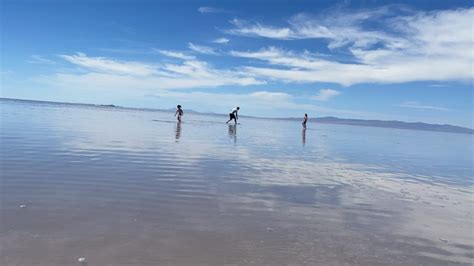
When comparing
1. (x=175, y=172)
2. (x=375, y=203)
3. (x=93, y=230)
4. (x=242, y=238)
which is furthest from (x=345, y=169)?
(x=93, y=230)

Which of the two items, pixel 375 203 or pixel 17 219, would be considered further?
pixel 375 203

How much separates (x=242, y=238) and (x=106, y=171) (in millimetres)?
6339

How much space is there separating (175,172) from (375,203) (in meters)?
6.02

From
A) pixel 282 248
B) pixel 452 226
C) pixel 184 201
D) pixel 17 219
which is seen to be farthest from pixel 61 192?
pixel 452 226

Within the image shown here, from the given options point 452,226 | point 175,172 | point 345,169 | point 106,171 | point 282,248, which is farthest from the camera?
point 345,169

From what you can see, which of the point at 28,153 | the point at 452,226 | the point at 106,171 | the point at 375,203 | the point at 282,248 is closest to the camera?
the point at 282,248

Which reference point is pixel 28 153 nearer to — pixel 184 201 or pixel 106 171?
pixel 106 171

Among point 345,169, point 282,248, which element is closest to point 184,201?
point 282,248

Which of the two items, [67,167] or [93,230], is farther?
[67,167]

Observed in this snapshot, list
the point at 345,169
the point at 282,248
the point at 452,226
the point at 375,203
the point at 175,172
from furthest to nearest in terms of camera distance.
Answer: the point at 345,169 → the point at 175,172 → the point at 375,203 → the point at 452,226 → the point at 282,248

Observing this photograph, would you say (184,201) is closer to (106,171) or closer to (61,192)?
(61,192)

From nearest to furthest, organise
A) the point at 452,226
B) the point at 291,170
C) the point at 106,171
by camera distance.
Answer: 1. the point at 452,226
2. the point at 106,171
3. the point at 291,170

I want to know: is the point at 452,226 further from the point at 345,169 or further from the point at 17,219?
the point at 17,219

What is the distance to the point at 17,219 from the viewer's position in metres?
6.77
